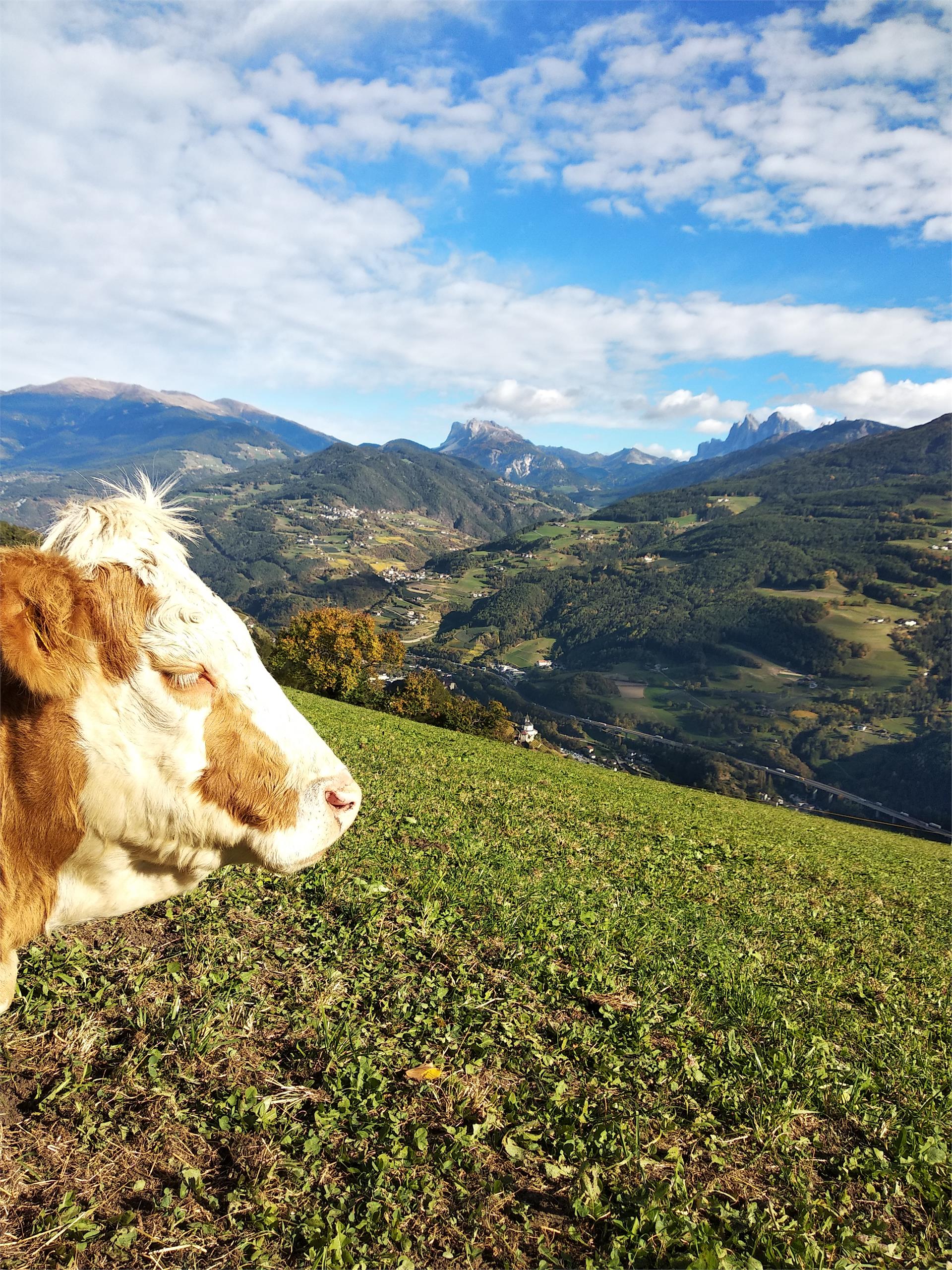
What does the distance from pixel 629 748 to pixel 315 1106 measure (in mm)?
139323

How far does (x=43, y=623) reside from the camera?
1.71m

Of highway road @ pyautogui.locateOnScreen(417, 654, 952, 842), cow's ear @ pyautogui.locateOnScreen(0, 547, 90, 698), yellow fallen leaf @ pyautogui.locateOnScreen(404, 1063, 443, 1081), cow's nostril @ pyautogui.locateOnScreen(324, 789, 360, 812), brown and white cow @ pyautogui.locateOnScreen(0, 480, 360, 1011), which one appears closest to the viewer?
cow's ear @ pyautogui.locateOnScreen(0, 547, 90, 698)

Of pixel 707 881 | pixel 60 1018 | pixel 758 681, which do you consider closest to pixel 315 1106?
pixel 60 1018

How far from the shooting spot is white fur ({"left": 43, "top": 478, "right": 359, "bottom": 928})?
1850mm

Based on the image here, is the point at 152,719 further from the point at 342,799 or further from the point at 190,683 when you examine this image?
the point at 342,799

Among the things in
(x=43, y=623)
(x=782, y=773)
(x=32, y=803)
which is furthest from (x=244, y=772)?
(x=782, y=773)

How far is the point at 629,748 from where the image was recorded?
135750 millimetres

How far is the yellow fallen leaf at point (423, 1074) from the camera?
11.4ft

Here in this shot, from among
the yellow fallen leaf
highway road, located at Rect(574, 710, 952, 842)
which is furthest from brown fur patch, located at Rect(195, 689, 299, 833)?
highway road, located at Rect(574, 710, 952, 842)

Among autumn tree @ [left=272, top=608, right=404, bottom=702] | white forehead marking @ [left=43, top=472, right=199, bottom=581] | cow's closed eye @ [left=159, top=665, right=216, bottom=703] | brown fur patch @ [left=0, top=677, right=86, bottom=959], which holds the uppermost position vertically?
white forehead marking @ [left=43, top=472, right=199, bottom=581]

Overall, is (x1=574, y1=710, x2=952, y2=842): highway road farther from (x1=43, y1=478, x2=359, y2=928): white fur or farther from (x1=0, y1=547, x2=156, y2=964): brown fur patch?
(x1=0, y1=547, x2=156, y2=964): brown fur patch

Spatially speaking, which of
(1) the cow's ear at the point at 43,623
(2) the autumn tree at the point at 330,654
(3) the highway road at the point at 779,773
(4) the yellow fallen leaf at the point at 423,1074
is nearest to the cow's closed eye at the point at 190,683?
(1) the cow's ear at the point at 43,623

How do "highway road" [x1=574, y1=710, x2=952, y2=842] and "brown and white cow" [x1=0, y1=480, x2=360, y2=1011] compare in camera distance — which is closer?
"brown and white cow" [x1=0, y1=480, x2=360, y2=1011]

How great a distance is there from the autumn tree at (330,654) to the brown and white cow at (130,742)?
142 ft
